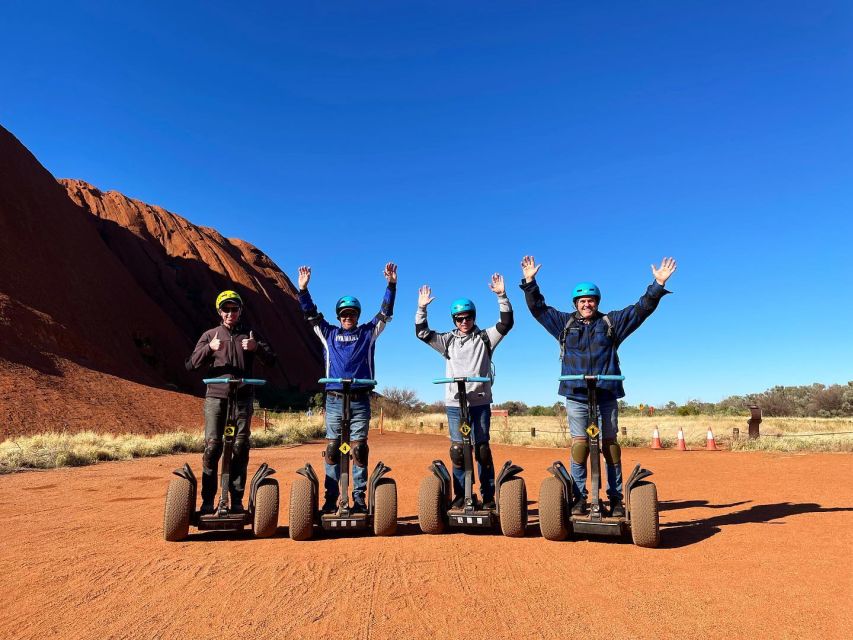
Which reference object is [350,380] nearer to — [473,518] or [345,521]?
[345,521]

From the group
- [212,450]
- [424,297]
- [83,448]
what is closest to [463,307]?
[424,297]

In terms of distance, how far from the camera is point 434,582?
12.5 ft

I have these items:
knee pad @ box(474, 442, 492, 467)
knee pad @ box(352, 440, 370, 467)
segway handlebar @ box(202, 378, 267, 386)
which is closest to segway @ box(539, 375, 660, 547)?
knee pad @ box(474, 442, 492, 467)

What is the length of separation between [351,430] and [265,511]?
1.09m

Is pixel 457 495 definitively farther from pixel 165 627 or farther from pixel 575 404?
pixel 165 627

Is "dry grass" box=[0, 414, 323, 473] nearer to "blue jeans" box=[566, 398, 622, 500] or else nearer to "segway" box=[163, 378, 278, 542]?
"segway" box=[163, 378, 278, 542]

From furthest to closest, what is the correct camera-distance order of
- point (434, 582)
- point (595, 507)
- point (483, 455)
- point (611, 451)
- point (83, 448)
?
point (83, 448) → point (483, 455) → point (611, 451) → point (595, 507) → point (434, 582)

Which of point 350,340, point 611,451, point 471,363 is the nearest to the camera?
point 611,451

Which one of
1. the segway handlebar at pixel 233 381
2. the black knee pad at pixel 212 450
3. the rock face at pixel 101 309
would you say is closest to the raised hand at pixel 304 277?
the segway handlebar at pixel 233 381

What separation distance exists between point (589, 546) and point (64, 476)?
35.7 ft

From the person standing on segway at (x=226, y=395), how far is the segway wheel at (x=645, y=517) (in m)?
3.63

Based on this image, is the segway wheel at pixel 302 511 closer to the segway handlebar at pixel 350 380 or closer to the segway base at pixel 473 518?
the segway handlebar at pixel 350 380

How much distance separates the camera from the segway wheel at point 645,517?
466 cm

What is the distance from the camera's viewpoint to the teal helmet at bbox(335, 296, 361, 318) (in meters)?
5.99
